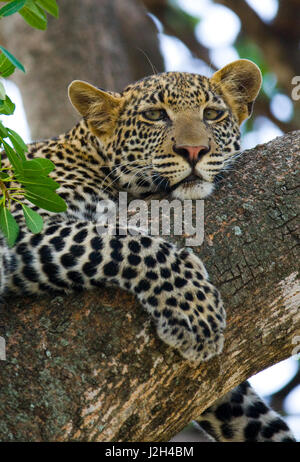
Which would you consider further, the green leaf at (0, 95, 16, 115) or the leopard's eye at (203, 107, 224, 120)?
the leopard's eye at (203, 107, 224, 120)

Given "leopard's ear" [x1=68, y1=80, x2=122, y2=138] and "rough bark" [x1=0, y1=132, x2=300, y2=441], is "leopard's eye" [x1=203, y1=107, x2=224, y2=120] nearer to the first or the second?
"leopard's ear" [x1=68, y1=80, x2=122, y2=138]

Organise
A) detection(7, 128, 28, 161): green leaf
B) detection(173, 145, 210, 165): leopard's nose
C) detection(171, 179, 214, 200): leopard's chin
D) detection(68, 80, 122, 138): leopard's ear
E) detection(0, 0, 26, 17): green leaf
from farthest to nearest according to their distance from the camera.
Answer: detection(68, 80, 122, 138): leopard's ear → detection(173, 145, 210, 165): leopard's nose → detection(171, 179, 214, 200): leopard's chin → detection(7, 128, 28, 161): green leaf → detection(0, 0, 26, 17): green leaf

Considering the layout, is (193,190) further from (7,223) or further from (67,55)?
(67,55)

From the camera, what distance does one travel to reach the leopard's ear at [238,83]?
5.79 m

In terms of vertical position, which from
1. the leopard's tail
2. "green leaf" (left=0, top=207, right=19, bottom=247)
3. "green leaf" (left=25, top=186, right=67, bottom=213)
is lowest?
the leopard's tail

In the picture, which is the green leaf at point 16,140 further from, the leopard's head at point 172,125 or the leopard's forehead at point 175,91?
the leopard's forehead at point 175,91

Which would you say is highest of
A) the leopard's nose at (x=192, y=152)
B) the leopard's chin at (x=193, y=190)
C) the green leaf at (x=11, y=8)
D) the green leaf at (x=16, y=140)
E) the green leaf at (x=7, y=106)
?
the green leaf at (x=11, y=8)

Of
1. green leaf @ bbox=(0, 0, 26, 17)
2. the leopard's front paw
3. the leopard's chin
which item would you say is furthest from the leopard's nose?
green leaf @ bbox=(0, 0, 26, 17)

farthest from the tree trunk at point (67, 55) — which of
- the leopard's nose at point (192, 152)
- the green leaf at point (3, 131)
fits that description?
the green leaf at point (3, 131)

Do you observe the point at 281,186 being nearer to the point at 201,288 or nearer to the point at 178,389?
the point at 201,288

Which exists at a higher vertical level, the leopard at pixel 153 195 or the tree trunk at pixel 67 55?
the tree trunk at pixel 67 55

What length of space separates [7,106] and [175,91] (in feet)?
8.08

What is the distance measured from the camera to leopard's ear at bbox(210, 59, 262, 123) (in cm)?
579

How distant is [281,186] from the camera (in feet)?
14.6
